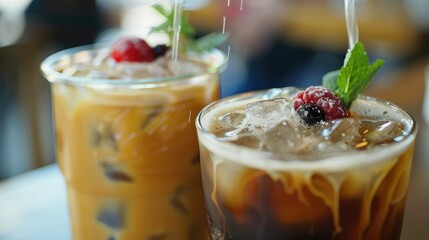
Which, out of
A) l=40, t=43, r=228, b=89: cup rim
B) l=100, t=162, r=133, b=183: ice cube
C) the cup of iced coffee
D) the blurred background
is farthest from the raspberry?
the blurred background

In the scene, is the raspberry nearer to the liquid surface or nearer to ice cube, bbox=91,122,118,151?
the liquid surface

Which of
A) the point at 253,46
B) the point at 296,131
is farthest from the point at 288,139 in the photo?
the point at 253,46

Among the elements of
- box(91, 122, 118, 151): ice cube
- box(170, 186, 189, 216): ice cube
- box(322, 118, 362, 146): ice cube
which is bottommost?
box(170, 186, 189, 216): ice cube

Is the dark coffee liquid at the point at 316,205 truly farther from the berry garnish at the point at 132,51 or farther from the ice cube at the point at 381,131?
the berry garnish at the point at 132,51

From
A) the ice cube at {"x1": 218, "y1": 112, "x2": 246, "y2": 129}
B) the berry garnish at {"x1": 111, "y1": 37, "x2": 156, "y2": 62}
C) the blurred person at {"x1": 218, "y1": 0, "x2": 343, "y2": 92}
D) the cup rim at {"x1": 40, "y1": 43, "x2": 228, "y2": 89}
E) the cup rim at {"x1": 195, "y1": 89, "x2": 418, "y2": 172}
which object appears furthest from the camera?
the blurred person at {"x1": 218, "y1": 0, "x2": 343, "y2": 92}

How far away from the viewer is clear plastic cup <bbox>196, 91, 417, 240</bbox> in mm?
608

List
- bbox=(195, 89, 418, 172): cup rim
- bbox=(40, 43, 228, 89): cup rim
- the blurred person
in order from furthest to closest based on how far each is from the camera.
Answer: the blurred person → bbox=(40, 43, 228, 89): cup rim → bbox=(195, 89, 418, 172): cup rim

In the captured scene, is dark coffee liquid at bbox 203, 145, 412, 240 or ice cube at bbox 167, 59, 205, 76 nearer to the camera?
dark coffee liquid at bbox 203, 145, 412, 240

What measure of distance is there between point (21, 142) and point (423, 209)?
2.33 m

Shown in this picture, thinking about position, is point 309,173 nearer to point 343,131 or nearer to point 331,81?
point 343,131

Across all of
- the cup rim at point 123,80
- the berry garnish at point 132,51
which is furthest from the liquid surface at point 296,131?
the berry garnish at point 132,51

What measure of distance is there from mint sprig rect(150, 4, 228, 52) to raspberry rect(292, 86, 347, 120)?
10.9 inches

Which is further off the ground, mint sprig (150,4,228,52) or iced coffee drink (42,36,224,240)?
mint sprig (150,4,228,52)

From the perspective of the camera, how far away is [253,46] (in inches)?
123
